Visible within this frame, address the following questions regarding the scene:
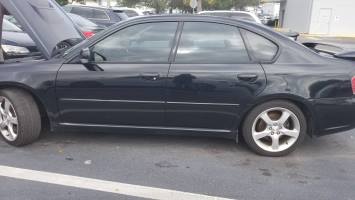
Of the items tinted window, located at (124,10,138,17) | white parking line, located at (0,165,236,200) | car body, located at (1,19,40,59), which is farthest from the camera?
tinted window, located at (124,10,138,17)

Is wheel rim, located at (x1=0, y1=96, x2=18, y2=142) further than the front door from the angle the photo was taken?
Yes

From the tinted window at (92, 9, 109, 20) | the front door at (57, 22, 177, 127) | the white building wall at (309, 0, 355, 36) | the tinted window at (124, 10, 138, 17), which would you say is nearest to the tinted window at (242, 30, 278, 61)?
the front door at (57, 22, 177, 127)

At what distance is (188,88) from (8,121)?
6.87 ft

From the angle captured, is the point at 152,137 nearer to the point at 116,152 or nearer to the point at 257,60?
the point at 116,152

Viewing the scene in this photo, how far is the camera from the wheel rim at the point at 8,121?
450cm

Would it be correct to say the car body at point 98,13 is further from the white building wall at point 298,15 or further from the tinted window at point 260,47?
the white building wall at point 298,15

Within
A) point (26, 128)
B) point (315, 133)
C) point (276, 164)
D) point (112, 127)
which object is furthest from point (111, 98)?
point (315, 133)

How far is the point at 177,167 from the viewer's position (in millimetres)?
4113

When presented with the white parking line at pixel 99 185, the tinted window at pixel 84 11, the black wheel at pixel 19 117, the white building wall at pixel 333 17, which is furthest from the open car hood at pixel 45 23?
the white building wall at pixel 333 17

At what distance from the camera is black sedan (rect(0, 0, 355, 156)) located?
13.6 feet

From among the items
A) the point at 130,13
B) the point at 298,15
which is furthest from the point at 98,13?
the point at 298,15

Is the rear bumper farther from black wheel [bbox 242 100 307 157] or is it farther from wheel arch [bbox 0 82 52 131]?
wheel arch [bbox 0 82 52 131]

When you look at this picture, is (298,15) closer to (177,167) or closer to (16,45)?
(16,45)

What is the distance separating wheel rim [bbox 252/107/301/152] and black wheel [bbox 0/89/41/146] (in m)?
2.42
